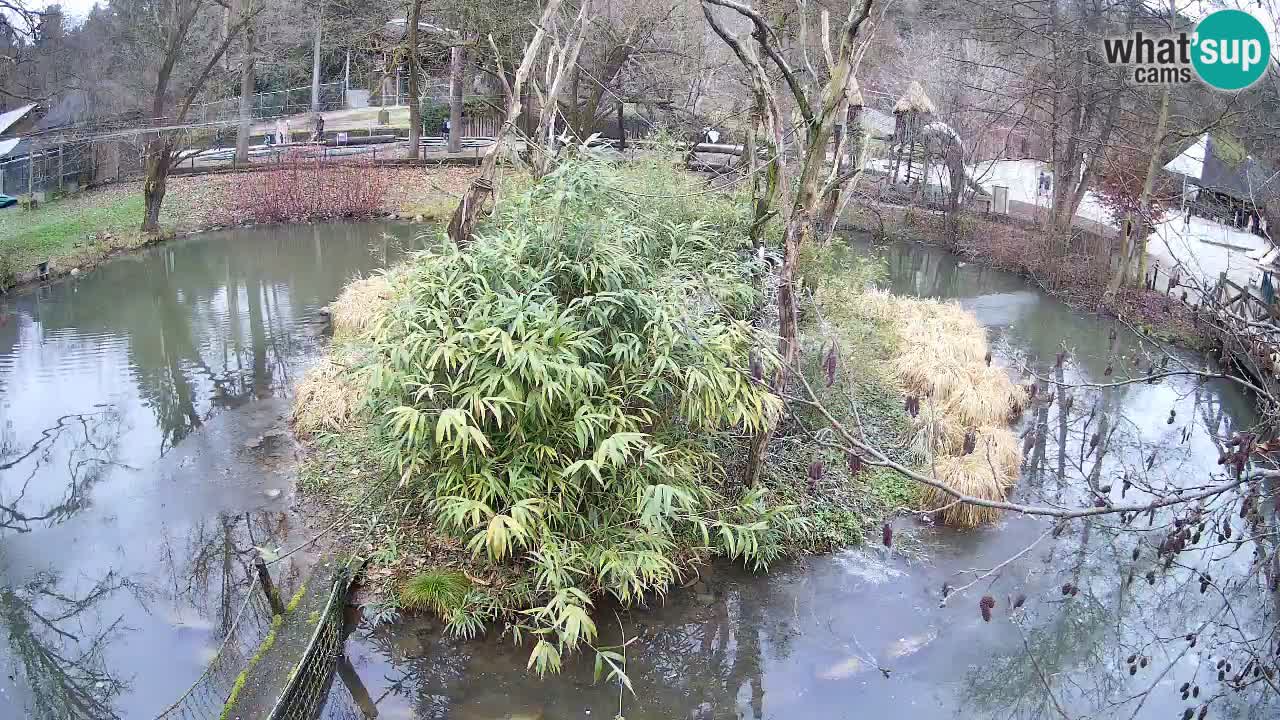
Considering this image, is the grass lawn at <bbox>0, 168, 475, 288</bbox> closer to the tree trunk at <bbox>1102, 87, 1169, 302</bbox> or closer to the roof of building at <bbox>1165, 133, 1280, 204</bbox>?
the tree trunk at <bbox>1102, 87, 1169, 302</bbox>

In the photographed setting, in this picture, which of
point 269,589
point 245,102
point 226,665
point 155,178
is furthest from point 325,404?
point 245,102

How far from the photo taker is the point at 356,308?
9.97 m

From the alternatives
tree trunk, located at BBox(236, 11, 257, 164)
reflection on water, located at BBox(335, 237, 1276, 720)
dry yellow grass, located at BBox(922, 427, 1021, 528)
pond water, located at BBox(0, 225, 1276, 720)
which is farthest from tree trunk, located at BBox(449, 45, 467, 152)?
reflection on water, located at BBox(335, 237, 1276, 720)

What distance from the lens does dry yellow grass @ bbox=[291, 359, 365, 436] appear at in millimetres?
7660

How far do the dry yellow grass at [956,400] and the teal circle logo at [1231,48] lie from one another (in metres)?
3.12

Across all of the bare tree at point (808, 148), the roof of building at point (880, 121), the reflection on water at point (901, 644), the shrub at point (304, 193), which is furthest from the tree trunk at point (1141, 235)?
the shrub at point (304, 193)

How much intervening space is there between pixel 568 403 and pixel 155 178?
11.6m

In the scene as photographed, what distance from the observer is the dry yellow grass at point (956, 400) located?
6.78 meters

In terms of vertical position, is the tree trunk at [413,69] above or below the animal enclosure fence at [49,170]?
above

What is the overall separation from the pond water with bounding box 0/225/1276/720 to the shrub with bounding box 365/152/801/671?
1.52ft

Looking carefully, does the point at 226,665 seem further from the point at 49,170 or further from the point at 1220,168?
the point at 49,170

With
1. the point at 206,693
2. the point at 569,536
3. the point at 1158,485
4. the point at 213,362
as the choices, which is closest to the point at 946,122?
the point at 1158,485

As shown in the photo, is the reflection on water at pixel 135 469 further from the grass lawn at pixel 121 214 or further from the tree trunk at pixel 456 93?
the tree trunk at pixel 456 93

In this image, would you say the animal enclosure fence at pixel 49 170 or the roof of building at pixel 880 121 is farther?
the roof of building at pixel 880 121
